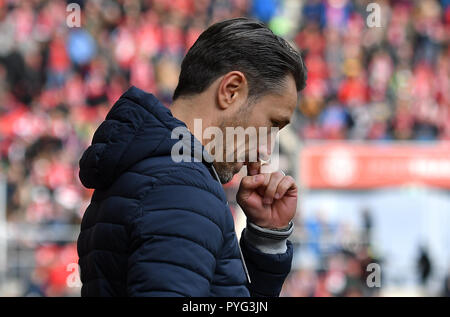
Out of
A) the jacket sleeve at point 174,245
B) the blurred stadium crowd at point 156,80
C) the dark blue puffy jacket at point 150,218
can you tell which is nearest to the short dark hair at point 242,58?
the dark blue puffy jacket at point 150,218

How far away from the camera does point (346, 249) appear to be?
9.41m

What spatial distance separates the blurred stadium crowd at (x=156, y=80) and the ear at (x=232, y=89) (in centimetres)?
682

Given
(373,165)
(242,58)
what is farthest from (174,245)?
(373,165)

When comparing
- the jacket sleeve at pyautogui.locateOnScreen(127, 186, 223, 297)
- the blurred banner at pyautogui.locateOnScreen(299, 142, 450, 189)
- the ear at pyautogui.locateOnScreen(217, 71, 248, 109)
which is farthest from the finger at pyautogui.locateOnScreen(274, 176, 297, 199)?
the blurred banner at pyautogui.locateOnScreen(299, 142, 450, 189)

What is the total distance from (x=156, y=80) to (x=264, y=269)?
9.84m

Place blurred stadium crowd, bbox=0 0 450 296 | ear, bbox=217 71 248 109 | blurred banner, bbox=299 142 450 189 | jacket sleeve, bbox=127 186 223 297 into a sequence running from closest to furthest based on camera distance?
1. jacket sleeve, bbox=127 186 223 297
2. ear, bbox=217 71 248 109
3. blurred stadium crowd, bbox=0 0 450 296
4. blurred banner, bbox=299 142 450 189

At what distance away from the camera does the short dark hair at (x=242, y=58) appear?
167cm

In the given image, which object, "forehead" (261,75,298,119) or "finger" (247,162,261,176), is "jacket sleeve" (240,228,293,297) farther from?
"forehead" (261,75,298,119)

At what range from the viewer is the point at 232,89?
1.66m

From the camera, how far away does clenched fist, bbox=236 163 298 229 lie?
1.84m

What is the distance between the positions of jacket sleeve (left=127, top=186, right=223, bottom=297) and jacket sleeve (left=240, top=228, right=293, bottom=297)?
0.44m

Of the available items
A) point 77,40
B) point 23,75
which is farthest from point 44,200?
point 77,40

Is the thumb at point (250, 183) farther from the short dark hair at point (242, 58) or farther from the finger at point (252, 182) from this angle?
the short dark hair at point (242, 58)

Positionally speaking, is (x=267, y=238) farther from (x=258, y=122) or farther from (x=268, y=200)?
(x=258, y=122)
